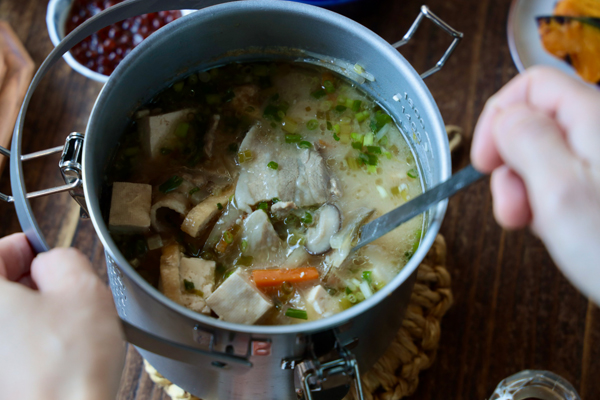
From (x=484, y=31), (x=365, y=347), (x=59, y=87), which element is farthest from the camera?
(x=484, y=31)

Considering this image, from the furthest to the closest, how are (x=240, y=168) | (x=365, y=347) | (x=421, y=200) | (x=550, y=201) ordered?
(x=240, y=168)
(x=365, y=347)
(x=421, y=200)
(x=550, y=201)

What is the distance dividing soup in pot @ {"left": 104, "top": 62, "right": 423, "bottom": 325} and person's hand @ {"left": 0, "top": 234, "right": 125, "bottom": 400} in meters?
0.33

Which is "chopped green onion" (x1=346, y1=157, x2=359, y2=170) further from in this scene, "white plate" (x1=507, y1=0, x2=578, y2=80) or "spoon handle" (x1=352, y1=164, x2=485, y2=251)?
"white plate" (x1=507, y1=0, x2=578, y2=80)

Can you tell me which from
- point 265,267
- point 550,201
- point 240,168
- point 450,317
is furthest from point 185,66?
point 450,317

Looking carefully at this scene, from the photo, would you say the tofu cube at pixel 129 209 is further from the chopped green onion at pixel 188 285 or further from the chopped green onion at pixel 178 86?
the chopped green onion at pixel 178 86

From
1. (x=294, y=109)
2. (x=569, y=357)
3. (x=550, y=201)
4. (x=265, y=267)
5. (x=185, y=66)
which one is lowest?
(x=569, y=357)

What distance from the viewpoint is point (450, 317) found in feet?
6.08

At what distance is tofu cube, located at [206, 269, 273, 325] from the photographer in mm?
1243

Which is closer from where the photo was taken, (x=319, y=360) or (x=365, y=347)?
(x=319, y=360)

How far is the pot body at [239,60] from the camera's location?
1.03 m

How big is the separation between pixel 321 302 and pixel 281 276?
5.2 inches

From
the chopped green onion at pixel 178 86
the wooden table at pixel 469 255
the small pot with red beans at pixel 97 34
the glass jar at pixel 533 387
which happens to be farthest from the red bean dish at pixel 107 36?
the glass jar at pixel 533 387

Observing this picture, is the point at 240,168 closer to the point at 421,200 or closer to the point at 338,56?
the point at 338,56

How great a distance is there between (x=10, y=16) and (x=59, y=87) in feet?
1.49
